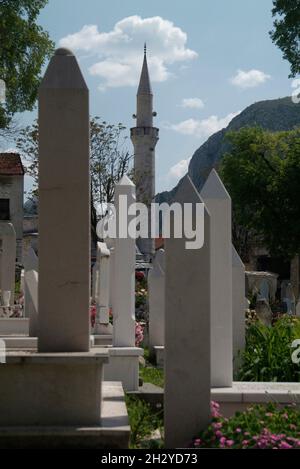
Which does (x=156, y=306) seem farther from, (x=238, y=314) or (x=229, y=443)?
(x=229, y=443)

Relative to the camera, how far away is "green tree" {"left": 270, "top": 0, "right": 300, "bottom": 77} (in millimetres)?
19891

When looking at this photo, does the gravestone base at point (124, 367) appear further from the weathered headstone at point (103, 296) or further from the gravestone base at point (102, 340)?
the weathered headstone at point (103, 296)

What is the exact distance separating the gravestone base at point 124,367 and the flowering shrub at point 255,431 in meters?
3.11

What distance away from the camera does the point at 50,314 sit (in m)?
5.08

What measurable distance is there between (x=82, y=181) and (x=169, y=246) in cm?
85

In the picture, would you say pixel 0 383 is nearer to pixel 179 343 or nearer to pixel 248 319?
pixel 179 343

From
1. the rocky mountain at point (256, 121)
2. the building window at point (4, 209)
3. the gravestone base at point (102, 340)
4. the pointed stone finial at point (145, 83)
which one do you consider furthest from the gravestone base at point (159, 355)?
the rocky mountain at point (256, 121)

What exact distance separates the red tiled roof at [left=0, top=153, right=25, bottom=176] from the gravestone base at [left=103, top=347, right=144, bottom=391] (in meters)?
35.4

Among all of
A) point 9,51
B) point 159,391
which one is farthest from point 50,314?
point 9,51

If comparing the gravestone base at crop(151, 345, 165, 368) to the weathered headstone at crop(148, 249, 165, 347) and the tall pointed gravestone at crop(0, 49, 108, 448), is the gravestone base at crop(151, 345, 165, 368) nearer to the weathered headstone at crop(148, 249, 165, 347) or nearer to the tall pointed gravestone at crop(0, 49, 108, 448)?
the weathered headstone at crop(148, 249, 165, 347)

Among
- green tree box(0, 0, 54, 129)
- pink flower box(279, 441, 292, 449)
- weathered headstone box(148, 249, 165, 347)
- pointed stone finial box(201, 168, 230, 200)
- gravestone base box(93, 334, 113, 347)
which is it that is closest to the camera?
pink flower box(279, 441, 292, 449)

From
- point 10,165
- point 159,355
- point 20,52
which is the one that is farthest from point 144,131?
point 159,355

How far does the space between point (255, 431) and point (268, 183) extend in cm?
2826

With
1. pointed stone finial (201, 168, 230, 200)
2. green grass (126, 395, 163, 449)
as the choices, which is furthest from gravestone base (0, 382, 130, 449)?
pointed stone finial (201, 168, 230, 200)
